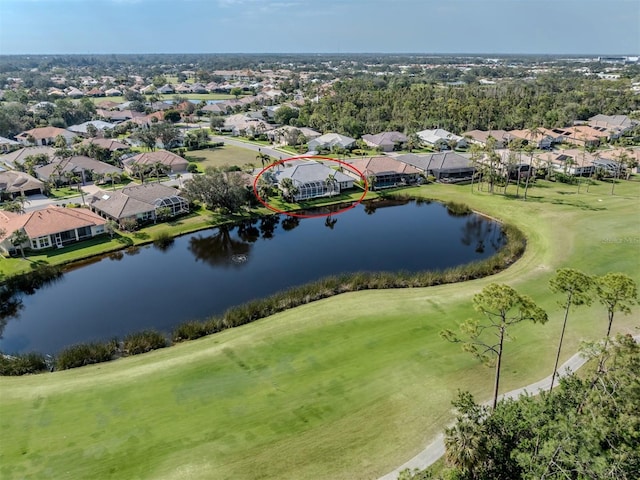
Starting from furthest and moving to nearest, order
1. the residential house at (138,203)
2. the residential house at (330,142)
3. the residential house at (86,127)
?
the residential house at (86,127) → the residential house at (330,142) → the residential house at (138,203)

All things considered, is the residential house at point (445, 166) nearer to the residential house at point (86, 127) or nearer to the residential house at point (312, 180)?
the residential house at point (312, 180)

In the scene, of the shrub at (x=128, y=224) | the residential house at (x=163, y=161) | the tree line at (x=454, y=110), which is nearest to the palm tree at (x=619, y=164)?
the tree line at (x=454, y=110)

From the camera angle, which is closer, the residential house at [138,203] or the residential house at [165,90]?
the residential house at [138,203]

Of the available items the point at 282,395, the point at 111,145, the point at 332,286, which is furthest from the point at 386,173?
the point at 111,145

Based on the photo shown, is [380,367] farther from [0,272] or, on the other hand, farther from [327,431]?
[0,272]

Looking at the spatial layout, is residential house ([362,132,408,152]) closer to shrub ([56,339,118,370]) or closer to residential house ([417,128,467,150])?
residential house ([417,128,467,150])

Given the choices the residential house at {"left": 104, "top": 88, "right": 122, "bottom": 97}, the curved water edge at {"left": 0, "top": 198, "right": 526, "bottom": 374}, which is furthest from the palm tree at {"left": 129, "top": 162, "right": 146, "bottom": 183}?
the residential house at {"left": 104, "top": 88, "right": 122, "bottom": 97}

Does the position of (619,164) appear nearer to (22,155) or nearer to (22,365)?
(22,365)
